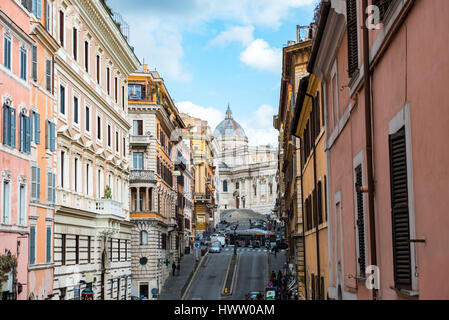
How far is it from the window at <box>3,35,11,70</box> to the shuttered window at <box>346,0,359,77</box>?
46.9 ft

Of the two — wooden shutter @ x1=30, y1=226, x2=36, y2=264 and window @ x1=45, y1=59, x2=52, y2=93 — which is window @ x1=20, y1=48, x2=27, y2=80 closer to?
window @ x1=45, y1=59, x2=52, y2=93

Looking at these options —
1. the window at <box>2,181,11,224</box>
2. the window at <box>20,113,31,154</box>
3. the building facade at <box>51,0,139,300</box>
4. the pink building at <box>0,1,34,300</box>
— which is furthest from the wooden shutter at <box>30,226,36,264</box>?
the building facade at <box>51,0,139,300</box>

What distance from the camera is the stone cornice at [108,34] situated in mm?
37156

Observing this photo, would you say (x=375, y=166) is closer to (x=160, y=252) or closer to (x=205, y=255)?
(x=160, y=252)

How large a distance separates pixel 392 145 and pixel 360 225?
350cm

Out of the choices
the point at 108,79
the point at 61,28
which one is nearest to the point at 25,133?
the point at 61,28

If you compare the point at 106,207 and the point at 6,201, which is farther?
the point at 106,207

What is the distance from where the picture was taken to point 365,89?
11.1m

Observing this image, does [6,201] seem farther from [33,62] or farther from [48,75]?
[48,75]

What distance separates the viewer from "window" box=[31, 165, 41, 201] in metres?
27.1

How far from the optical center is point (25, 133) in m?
25.9

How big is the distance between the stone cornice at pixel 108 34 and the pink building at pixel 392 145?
2322 centimetres

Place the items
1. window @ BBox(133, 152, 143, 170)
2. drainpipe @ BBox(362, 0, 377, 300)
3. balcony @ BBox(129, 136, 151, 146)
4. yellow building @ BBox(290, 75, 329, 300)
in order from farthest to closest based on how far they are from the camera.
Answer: window @ BBox(133, 152, 143, 170), balcony @ BBox(129, 136, 151, 146), yellow building @ BBox(290, 75, 329, 300), drainpipe @ BBox(362, 0, 377, 300)
